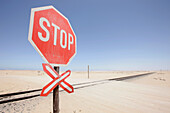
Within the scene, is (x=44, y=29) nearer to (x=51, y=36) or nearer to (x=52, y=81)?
(x=51, y=36)

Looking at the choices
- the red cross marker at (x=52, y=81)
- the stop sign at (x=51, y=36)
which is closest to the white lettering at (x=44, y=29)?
the stop sign at (x=51, y=36)

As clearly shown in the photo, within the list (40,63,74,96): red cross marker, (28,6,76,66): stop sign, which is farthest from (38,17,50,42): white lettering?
(40,63,74,96): red cross marker

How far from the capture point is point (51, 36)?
139cm

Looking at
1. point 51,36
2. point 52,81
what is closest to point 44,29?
point 51,36

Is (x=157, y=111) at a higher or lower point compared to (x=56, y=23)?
lower

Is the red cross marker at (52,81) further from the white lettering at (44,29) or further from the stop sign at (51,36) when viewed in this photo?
the white lettering at (44,29)

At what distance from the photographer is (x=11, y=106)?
374cm

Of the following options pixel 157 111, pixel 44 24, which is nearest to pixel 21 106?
pixel 44 24

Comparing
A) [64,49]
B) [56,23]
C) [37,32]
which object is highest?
A: [56,23]

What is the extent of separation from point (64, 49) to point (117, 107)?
3.71m

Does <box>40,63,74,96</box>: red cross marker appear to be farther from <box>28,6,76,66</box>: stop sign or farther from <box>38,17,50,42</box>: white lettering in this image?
<box>38,17,50,42</box>: white lettering

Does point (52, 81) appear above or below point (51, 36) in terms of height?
below

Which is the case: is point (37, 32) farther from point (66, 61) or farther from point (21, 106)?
point (21, 106)

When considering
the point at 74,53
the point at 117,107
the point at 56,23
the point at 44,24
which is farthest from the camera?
the point at 117,107
